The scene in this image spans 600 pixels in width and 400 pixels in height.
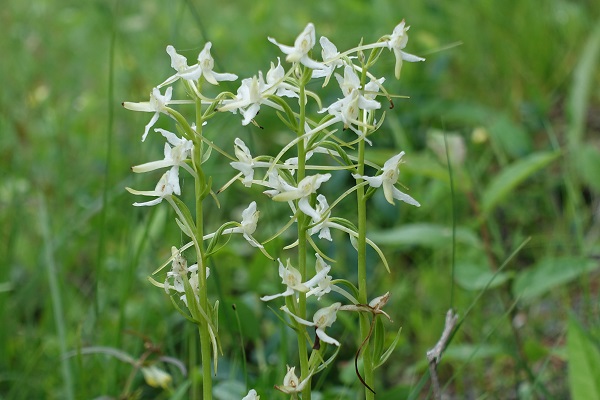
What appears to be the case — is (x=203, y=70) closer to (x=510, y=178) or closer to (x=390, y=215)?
(x=510, y=178)

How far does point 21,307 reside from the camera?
229cm

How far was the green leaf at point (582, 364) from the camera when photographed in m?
1.22

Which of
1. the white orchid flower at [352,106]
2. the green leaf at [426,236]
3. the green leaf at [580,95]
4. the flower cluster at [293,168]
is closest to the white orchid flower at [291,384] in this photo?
the flower cluster at [293,168]

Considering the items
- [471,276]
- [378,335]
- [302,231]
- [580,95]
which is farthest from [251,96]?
[580,95]

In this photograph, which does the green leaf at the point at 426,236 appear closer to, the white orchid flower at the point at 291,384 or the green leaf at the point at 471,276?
the green leaf at the point at 471,276

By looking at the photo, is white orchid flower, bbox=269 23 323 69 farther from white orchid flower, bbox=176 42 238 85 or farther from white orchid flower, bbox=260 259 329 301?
white orchid flower, bbox=260 259 329 301

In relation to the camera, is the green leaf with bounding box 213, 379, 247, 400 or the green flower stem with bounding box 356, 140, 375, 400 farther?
the green leaf with bounding box 213, 379, 247, 400

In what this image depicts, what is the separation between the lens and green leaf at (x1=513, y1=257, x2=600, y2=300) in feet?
5.16

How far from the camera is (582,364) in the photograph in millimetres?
1227

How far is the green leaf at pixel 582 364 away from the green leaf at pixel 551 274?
320 mm

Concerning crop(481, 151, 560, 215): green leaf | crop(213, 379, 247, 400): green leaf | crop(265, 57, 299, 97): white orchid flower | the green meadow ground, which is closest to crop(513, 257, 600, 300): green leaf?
the green meadow ground

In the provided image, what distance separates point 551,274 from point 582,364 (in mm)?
409

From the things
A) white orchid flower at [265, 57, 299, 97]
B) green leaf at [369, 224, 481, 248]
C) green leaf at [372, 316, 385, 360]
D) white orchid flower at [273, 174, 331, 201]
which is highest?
white orchid flower at [265, 57, 299, 97]

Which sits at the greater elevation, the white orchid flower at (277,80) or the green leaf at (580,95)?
the white orchid flower at (277,80)
